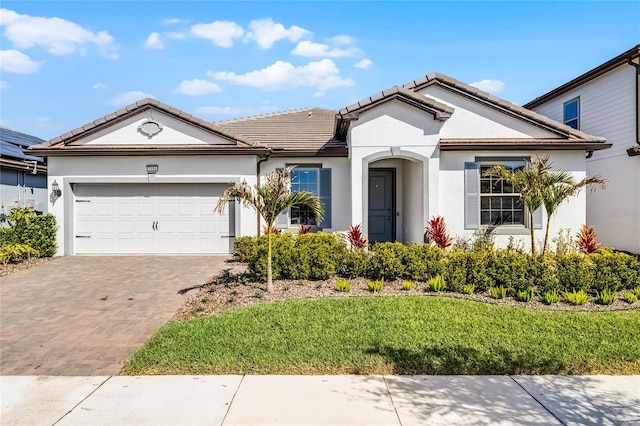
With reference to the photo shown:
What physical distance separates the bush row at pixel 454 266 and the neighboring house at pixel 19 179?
34.1 ft

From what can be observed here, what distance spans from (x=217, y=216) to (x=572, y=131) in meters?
11.0

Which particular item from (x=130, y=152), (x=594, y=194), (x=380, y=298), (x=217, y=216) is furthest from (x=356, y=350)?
(x=594, y=194)

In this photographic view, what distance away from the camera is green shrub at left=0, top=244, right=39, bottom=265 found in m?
11.1

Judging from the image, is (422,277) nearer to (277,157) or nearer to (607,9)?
(277,157)

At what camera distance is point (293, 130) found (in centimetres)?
1456

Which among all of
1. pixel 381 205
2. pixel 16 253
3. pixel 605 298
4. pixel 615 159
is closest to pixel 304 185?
pixel 381 205

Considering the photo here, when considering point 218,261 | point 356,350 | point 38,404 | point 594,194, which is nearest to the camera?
point 38,404

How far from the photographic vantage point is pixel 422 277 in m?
8.41

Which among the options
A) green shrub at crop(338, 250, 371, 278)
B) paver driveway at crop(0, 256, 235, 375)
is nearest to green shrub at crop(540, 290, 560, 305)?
green shrub at crop(338, 250, 371, 278)

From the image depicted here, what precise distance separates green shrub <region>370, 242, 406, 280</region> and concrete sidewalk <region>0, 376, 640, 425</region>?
3674mm

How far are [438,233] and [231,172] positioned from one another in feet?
20.9

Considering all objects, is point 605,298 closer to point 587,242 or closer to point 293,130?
point 587,242

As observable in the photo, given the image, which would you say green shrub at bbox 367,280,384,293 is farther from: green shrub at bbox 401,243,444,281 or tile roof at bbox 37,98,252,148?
tile roof at bbox 37,98,252,148

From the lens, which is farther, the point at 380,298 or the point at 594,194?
the point at 594,194
